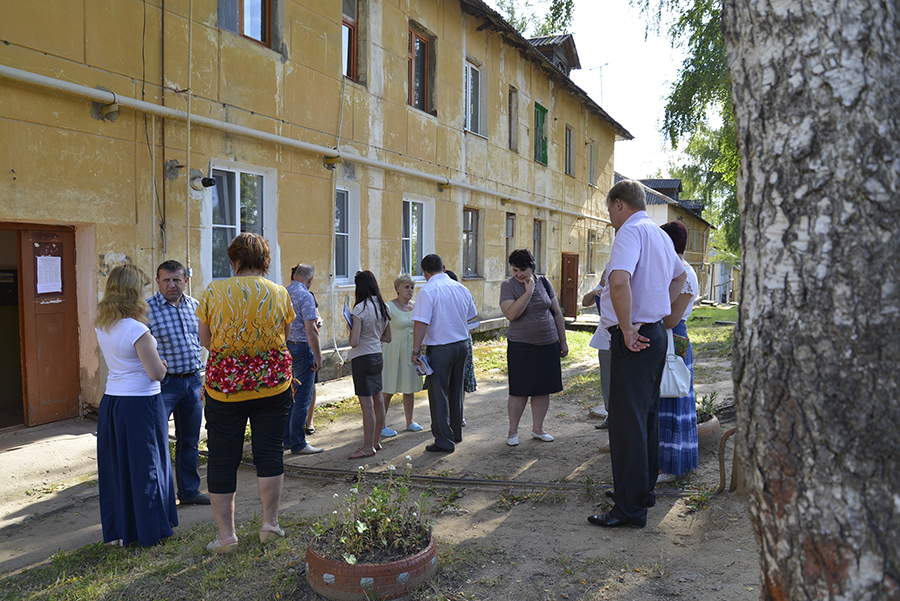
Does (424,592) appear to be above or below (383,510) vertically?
below

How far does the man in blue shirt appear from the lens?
5934 millimetres

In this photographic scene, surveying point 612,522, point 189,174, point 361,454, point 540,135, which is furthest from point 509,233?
point 612,522

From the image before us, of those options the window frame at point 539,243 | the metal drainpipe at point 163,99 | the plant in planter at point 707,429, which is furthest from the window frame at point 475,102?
the plant in planter at point 707,429

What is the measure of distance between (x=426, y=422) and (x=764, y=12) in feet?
19.9

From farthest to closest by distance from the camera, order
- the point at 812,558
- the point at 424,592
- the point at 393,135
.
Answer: the point at 393,135
the point at 424,592
the point at 812,558

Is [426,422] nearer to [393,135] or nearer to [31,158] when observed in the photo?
[31,158]

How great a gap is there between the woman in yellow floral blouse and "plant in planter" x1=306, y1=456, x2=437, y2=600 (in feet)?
1.98

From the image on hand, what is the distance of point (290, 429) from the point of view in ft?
19.8

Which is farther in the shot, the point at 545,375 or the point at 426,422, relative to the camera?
the point at 426,422

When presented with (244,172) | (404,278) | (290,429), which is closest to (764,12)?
(404,278)

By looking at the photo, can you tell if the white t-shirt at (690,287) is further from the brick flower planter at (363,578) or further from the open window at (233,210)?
the open window at (233,210)

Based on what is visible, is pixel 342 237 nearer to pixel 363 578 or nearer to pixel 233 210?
pixel 233 210

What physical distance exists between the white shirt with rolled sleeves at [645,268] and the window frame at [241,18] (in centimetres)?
625

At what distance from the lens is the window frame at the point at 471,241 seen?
47.1 feet
